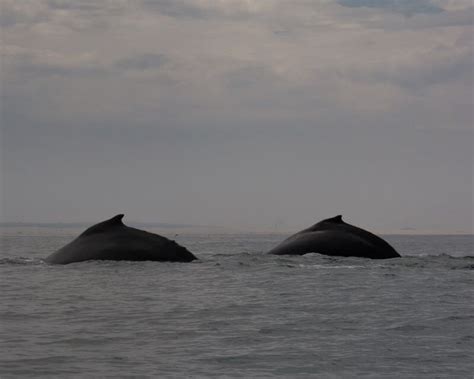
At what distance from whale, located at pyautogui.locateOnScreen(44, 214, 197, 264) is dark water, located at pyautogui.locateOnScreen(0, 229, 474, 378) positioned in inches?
18.9

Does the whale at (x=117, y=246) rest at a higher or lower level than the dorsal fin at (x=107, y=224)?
lower

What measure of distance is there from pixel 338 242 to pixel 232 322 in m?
15.1

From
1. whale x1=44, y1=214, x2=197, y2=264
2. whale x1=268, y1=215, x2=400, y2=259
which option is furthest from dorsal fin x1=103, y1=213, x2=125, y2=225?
whale x1=268, y1=215, x2=400, y2=259

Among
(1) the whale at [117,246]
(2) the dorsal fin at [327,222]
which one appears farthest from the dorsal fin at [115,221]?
(2) the dorsal fin at [327,222]

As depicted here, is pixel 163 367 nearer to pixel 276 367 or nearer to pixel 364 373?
pixel 276 367

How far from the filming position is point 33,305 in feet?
56.5

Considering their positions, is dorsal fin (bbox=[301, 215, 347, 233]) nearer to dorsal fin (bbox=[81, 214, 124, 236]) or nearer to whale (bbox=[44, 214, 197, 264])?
whale (bbox=[44, 214, 197, 264])

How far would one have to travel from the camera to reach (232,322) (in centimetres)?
1493

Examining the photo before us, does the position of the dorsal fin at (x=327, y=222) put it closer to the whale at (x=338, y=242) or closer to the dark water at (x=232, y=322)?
the whale at (x=338, y=242)

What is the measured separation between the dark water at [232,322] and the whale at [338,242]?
3.44m

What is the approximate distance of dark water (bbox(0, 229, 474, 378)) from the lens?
1099 cm

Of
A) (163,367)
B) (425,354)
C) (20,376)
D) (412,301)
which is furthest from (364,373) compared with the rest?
(412,301)

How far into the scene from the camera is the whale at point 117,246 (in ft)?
82.0

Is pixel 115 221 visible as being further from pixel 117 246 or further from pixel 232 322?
pixel 232 322
